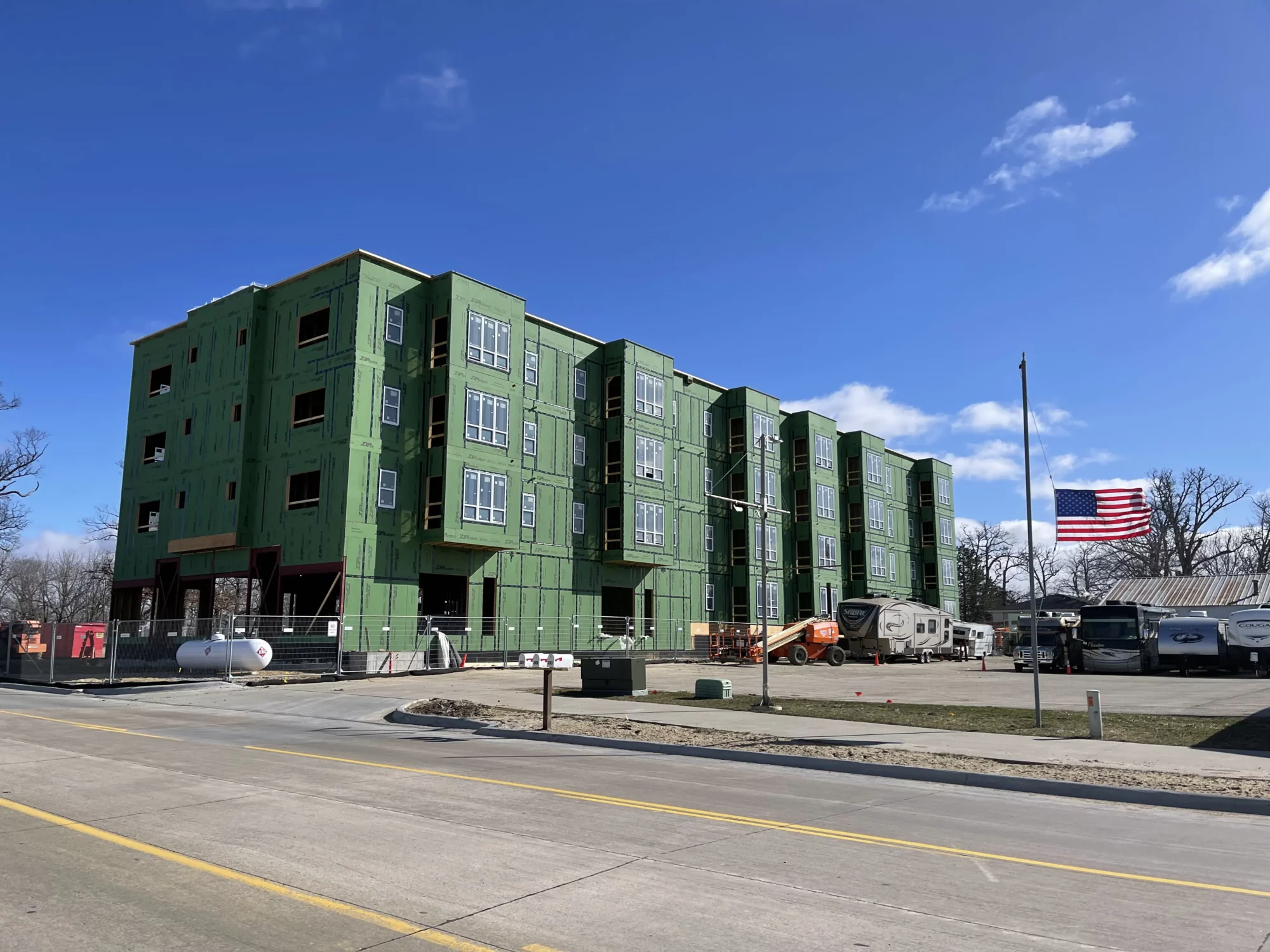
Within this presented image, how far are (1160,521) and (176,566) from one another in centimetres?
7501

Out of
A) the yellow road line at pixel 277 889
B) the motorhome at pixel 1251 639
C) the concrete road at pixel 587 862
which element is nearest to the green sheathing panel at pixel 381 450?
the concrete road at pixel 587 862

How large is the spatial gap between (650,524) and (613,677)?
24.6 m

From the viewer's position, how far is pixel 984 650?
6041 centimetres

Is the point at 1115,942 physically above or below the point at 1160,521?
below

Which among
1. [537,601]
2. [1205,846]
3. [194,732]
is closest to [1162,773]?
[1205,846]

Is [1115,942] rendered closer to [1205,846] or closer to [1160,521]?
[1205,846]

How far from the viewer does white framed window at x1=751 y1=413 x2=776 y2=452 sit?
188 feet

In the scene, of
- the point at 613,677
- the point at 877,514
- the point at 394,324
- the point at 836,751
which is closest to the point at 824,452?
the point at 877,514

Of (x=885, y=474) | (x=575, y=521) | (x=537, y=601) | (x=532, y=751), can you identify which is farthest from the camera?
(x=885, y=474)

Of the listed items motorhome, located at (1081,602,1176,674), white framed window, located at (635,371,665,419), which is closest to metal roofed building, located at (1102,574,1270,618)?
motorhome, located at (1081,602,1176,674)

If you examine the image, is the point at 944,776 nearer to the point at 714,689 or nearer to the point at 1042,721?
the point at 1042,721

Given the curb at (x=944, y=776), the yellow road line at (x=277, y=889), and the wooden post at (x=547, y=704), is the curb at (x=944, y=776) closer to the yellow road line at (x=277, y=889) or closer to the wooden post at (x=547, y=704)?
the wooden post at (x=547, y=704)

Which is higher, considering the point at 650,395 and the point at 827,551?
the point at 650,395

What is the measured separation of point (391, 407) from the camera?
3922 cm
